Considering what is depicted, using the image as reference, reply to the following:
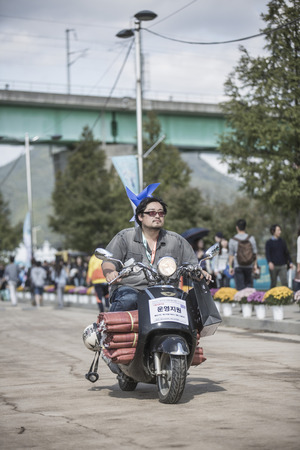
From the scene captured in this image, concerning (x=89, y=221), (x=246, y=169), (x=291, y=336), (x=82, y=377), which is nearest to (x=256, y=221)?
(x=89, y=221)

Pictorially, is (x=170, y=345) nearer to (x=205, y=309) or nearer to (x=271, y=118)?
(x=205, y=309)

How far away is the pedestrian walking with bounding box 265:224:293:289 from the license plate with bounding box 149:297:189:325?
11922 mm

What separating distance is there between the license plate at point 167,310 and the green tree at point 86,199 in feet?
163

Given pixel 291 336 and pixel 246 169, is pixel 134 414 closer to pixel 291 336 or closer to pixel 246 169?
pixel 291 336

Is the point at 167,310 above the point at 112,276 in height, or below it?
below

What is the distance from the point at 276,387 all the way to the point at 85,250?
54434 mm

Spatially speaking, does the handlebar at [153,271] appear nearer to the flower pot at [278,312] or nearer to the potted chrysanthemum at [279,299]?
the potted chrysanthemum at [279,299]

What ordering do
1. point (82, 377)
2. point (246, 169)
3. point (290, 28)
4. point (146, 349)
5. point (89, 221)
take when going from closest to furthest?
point (146, 349) < point (82, 377) < point (290, 28) < point (246, 169) < point (89, 221)

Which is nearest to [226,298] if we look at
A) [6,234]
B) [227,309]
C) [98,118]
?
[227,309]

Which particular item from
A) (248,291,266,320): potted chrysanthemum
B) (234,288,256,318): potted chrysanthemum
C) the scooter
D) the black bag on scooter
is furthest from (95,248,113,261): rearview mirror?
(234,288,256,318): potted chrysanthemum

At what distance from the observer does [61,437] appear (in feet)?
20.0

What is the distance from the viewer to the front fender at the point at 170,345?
7027mm

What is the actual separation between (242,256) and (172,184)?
124 feet

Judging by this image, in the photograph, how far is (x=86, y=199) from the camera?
5750 cm
